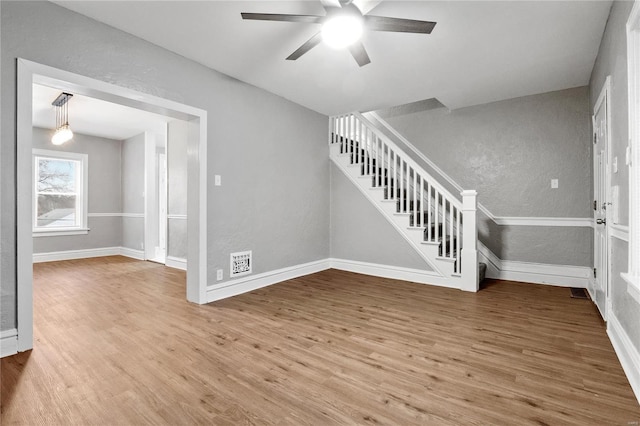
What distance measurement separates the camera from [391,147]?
4.36 m

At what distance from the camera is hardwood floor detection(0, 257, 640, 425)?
1445 mm

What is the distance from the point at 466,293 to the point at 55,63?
4.36 meters

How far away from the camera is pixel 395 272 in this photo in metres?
4.26

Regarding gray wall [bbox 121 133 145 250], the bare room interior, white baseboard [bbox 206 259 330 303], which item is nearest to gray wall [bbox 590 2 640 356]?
the bare room interior

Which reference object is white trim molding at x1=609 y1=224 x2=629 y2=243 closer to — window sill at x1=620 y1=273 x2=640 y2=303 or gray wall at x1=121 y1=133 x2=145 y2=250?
window sill at x1=620 y1=273 x2=640 y2=303

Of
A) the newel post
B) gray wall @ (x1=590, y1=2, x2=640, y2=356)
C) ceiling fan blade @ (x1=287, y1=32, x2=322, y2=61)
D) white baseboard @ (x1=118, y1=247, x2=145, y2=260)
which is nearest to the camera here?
gray wall @ (x1=590, y1=2, x2=640, y2=356)

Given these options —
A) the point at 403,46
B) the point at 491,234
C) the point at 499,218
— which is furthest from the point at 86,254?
the point at 499,218

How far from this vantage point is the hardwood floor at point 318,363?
145 cm

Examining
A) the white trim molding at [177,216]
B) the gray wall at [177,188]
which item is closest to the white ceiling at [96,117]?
the gray wall at [177,188]

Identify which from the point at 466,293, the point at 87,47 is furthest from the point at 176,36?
the point at 466,293

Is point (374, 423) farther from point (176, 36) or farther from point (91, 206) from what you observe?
point (91, 206)

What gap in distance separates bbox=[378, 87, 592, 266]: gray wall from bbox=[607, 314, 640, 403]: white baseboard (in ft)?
6.38

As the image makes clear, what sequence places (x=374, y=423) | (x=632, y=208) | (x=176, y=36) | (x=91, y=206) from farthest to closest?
(x=91, y=206) → (x=176, y=36) → (x=632, y=208) → (x=374, y=423)

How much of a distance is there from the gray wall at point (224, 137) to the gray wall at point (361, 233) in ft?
0.63
